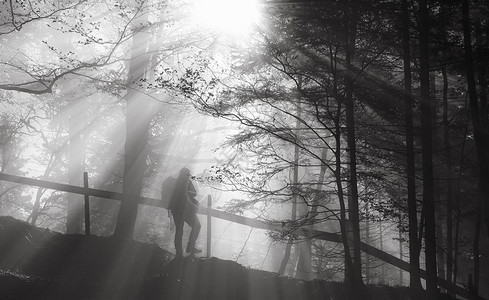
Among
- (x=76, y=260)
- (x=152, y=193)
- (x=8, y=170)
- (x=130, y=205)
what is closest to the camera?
(x=76, y=260)

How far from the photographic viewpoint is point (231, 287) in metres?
7.70

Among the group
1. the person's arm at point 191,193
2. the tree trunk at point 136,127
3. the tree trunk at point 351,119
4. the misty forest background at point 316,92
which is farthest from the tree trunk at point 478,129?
the tree trunk at point 136,127

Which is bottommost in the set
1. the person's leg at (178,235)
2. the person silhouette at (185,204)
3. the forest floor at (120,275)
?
the forest floor at (120,275)

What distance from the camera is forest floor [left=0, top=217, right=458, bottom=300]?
6902mm

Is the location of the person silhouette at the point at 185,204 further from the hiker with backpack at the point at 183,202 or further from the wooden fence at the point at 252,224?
the wooden fence at the point at 252,224

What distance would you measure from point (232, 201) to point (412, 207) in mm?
3831

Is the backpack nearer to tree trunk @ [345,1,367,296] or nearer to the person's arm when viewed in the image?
the person's arm

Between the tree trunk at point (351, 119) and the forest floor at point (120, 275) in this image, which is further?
the tree trunk at point (351, 119)

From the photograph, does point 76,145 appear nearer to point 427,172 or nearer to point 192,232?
point 192,232

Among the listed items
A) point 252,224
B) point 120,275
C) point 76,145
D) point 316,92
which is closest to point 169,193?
point 120,275

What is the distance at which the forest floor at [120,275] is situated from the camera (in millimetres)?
6902

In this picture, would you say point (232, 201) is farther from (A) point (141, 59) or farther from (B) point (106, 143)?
(B) point (106, 143)

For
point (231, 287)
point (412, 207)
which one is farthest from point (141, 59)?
point (412, 207)

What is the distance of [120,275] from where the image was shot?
26.4 feet
